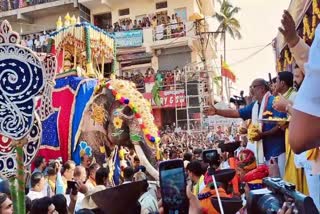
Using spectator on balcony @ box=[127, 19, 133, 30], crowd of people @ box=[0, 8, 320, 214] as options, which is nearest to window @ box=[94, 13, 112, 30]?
spectator on balcony @ box=[127, 19, 133, 30]

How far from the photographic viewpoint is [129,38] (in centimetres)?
2178

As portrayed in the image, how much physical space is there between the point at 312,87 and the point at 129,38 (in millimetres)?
21163

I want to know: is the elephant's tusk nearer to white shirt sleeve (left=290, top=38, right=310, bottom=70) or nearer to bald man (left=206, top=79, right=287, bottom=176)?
bald man (left=206, top=79, right=287, bottom=176)

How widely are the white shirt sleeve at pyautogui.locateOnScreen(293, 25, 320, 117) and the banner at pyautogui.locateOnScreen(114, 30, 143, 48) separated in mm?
20816

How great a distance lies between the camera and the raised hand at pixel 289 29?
1942mm

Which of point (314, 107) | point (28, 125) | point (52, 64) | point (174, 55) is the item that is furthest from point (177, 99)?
point (314, 107)

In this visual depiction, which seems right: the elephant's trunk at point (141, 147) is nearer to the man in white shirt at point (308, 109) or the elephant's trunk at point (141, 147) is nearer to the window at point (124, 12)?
the man in white shirt at point (308, 109)

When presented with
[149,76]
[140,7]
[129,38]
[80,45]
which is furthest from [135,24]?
[80,45]

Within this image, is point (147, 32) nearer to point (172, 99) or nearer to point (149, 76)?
point (149, 76)

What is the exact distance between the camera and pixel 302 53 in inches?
82.6

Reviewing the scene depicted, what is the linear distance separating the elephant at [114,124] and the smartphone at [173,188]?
5142 millimetres

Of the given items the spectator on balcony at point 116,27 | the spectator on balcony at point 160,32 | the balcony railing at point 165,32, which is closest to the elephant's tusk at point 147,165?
the balcony railing at point 165,32

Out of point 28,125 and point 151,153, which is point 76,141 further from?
point 28,125

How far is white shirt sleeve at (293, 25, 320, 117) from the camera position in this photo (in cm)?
93
